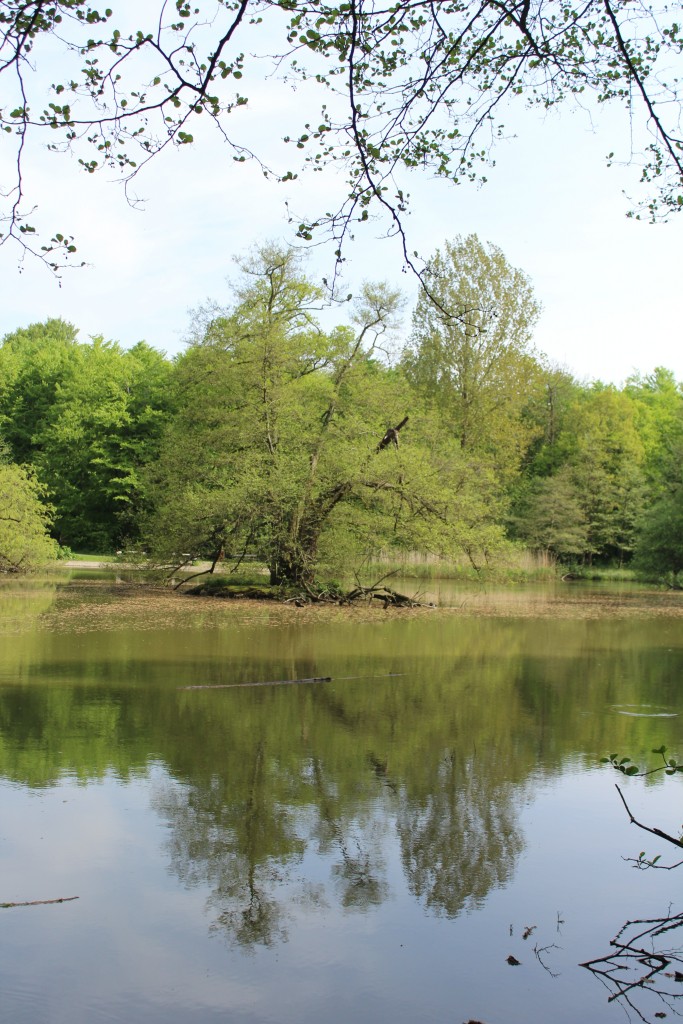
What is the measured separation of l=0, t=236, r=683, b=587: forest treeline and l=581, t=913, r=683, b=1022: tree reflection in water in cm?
828

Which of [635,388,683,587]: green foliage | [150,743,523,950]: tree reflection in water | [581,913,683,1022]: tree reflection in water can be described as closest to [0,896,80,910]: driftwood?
[150,743,523,950]: tree reflection in water

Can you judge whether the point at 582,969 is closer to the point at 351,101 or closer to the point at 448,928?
the point at 448,928

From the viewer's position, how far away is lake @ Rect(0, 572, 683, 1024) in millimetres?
3939

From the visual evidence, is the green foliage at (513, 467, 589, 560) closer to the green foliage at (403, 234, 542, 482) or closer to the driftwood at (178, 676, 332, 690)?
the green foliage at (403, 234, 542, 482)

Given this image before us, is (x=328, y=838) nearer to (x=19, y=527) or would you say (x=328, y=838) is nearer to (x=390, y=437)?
(x=390, y=437)

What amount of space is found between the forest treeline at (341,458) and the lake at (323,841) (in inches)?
205

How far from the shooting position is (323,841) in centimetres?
550

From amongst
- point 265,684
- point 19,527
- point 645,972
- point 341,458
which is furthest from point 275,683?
point 19,527

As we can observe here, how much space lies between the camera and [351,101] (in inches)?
177

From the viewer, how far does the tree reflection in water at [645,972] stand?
12.8 ft

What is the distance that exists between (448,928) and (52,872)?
208 cm

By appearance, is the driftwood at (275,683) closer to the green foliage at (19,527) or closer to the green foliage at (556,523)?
the green foliage at (19,527)

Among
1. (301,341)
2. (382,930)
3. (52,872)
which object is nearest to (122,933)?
(52,872)

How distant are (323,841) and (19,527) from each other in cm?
2104
